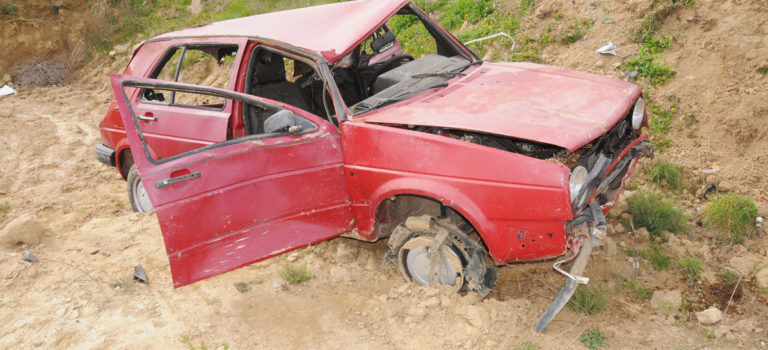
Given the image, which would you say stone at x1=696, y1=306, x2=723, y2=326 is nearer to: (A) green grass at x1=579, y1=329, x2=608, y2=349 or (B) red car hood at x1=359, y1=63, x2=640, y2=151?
(A) green grass at x1=579, y1=329, x2=608, y2=349

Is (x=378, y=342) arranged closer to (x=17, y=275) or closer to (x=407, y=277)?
(x=407, y=277)

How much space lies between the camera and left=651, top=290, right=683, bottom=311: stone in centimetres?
357

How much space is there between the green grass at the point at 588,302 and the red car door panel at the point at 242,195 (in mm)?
1612

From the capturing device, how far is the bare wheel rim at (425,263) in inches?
140

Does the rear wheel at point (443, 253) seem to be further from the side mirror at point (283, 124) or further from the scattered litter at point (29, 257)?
the scattered litter at point (29, 257)

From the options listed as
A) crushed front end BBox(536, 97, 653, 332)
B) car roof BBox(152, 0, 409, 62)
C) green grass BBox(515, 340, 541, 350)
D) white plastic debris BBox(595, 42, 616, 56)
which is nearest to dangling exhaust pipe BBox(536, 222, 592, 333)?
crushed front end BBox(536, 97, 653, 332)

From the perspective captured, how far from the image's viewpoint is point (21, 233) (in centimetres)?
466

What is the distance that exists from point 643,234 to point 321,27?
2935mm

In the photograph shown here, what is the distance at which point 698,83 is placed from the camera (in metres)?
5.60

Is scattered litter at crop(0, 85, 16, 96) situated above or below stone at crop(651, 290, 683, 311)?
above

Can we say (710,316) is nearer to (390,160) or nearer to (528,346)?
(528,346)

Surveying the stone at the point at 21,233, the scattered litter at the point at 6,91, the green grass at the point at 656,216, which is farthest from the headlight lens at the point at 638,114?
the scattered litter at the point at 6,91

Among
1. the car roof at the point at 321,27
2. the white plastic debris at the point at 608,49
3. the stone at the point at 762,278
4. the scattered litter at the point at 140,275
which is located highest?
the car roof at the point at 321,27

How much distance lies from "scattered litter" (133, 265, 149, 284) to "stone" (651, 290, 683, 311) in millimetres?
3599
